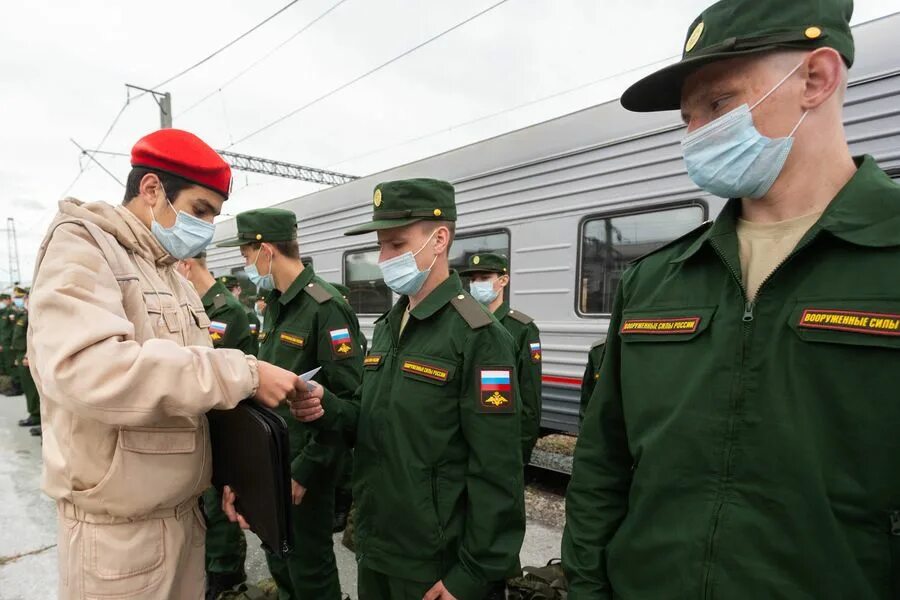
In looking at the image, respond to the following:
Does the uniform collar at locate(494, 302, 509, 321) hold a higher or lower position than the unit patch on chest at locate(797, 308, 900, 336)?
lower

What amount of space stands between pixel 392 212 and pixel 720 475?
159 cm

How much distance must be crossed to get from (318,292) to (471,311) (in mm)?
1187

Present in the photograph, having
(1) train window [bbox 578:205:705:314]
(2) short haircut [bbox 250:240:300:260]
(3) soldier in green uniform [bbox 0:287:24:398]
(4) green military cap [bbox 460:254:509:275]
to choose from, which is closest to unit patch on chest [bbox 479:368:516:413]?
(2) short haircut [bbox 250:240:300:260]

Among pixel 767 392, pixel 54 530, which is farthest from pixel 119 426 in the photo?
pixel 54 530

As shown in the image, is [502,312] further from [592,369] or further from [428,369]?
[428,369]

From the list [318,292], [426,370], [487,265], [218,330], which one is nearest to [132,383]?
[426,370]

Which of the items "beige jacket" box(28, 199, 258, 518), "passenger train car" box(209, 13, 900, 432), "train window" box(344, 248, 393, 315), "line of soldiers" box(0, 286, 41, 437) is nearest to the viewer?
"beige jacket" box(28, 199, 258, 518)

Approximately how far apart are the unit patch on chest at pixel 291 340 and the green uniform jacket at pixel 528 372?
1422 millimetres

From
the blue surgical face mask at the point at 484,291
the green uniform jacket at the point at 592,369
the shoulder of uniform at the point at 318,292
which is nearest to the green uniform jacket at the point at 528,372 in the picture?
the blue surgical face mask at the point at 484,291

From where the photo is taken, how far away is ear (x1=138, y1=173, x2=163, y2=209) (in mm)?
1710

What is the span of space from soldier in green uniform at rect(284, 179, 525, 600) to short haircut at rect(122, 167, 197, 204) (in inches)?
32.9

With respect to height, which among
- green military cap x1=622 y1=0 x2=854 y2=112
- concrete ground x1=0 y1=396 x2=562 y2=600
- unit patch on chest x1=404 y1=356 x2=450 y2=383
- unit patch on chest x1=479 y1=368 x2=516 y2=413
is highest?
green military cap x1=622 y1=0 x2=854 y2=112

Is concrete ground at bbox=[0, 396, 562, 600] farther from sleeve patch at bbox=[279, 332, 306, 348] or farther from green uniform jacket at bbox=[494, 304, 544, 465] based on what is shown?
sleeve patch at bbox=[279, 332, 306, 348]

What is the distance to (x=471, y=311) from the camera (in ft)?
6.47
